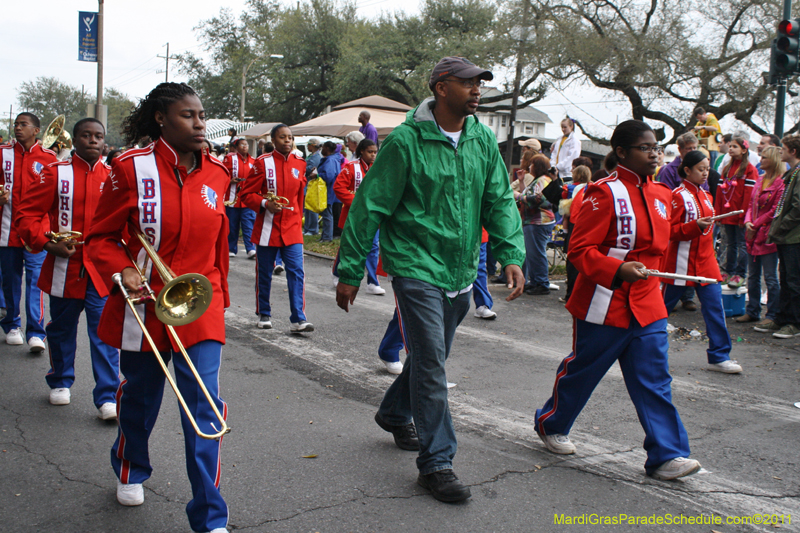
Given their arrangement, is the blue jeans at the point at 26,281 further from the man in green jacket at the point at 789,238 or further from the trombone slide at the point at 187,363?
the man in green jacket at the point at 789,238

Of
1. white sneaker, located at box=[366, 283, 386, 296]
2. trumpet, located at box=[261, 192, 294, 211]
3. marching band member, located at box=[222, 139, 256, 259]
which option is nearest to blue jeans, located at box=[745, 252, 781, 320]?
white sneaker, located at box=[366, 283, 386, 296]

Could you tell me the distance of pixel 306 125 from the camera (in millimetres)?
21562

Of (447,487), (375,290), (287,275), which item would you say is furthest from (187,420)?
(375,290)

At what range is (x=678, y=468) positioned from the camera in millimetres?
3717

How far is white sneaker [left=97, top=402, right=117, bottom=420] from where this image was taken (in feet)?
14.9

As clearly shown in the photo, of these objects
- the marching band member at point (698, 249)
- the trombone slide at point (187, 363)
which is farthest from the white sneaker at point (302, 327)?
the trombone slide at point (187, 363)

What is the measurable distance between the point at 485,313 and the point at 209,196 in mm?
5345

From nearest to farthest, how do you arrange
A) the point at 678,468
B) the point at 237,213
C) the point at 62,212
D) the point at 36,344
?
1. the point at 678,468
2. the point at 62,212
3. the point at 36,344
4. the point at 237,213

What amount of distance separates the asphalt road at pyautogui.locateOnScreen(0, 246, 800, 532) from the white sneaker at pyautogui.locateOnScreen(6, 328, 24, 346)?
150 mm

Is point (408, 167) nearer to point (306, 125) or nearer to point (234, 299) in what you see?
point (234, 299)

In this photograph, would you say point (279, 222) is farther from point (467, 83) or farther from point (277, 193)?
point (467, 83)

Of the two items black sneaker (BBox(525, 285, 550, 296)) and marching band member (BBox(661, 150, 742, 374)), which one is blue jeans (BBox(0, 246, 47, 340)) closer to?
marching band member (BBox(661, 150, 742, 374))

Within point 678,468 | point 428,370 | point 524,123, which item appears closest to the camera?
point 428,370

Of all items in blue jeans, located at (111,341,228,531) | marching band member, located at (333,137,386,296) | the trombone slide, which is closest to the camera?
the trombone slide
